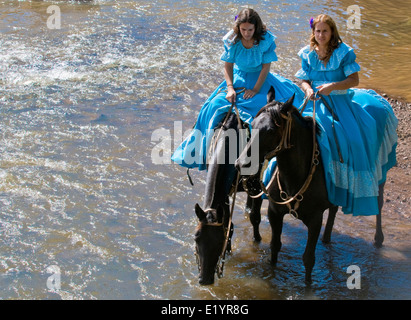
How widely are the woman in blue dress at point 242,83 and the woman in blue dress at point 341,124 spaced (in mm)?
581

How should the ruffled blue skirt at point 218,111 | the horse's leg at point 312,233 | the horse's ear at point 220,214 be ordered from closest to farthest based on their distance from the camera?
the horse's ear at point 220,214
the horse's leg at point 312,233
the ruffled blue skirt at point 218,111

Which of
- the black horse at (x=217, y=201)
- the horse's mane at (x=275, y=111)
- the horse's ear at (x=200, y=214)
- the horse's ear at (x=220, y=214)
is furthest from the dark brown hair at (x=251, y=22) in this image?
the horse's ear at (x=200, y=214)

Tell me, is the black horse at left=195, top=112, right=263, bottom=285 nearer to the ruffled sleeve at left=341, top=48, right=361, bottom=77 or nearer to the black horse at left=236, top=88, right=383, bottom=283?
the black horse at left=236, top=88, right=383, bottom=283

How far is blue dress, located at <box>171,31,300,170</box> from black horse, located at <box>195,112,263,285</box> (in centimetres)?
25

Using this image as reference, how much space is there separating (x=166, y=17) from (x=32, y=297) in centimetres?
1216

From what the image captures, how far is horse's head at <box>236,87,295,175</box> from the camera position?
4527mm

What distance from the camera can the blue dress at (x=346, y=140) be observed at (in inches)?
213

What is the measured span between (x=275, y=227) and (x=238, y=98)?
1.61m

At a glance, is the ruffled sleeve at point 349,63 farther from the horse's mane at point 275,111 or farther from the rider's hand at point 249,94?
the rider's hand at point 249,94

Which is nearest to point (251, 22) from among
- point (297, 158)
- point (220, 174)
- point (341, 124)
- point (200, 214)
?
point (341, 124)

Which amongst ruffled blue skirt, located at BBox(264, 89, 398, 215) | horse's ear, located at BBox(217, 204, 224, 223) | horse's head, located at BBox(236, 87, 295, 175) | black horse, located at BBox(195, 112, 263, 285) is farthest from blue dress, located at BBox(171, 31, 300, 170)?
horse's ear, located at BBox(217, 204, 224, 223)

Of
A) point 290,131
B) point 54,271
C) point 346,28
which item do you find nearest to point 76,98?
point 54,271

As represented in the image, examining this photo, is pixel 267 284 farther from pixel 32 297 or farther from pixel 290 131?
pixel 32 297

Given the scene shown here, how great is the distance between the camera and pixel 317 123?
5359 mm
